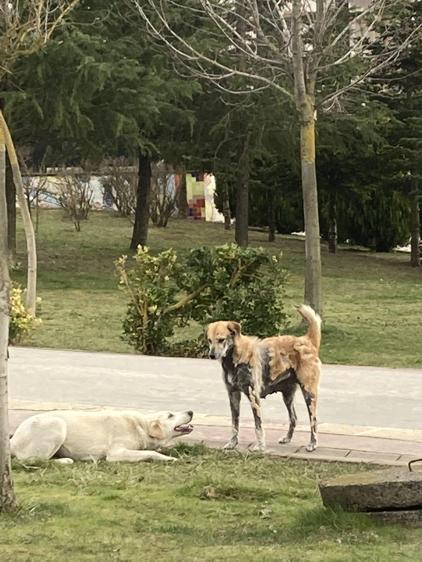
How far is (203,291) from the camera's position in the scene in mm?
11562

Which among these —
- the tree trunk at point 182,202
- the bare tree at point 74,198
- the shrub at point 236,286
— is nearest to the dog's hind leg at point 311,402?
the shrub at point 236,286

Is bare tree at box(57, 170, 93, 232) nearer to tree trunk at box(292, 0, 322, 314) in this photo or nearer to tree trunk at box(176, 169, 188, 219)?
tree trunk at box(176, 169, 188, 219)

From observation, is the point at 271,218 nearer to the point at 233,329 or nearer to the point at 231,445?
the point at 231,445

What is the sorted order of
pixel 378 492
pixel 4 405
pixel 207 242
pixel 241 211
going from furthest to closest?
pixel 207 242
pixel 241 211
pixel 4 405
pixel 378 492

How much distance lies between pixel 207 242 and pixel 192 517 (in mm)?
25438

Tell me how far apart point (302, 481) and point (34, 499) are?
1.47 m

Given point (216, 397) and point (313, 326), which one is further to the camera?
point (216, 397)

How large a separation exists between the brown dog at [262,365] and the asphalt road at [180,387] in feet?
3.25

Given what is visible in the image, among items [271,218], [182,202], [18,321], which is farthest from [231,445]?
[182,202]

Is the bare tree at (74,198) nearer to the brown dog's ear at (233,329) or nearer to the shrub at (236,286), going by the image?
the shrub at (236,286)

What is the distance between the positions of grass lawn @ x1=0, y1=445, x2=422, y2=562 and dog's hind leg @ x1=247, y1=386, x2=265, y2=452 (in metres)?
0.17

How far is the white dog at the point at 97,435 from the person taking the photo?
21.0ft

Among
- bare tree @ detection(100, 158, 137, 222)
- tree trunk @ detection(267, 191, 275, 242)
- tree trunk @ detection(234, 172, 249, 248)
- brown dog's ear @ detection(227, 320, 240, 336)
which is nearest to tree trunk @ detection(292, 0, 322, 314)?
brown dog's ear @ detection(227, 320, 240, 336)

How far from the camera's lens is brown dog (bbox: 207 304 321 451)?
6.32 m
